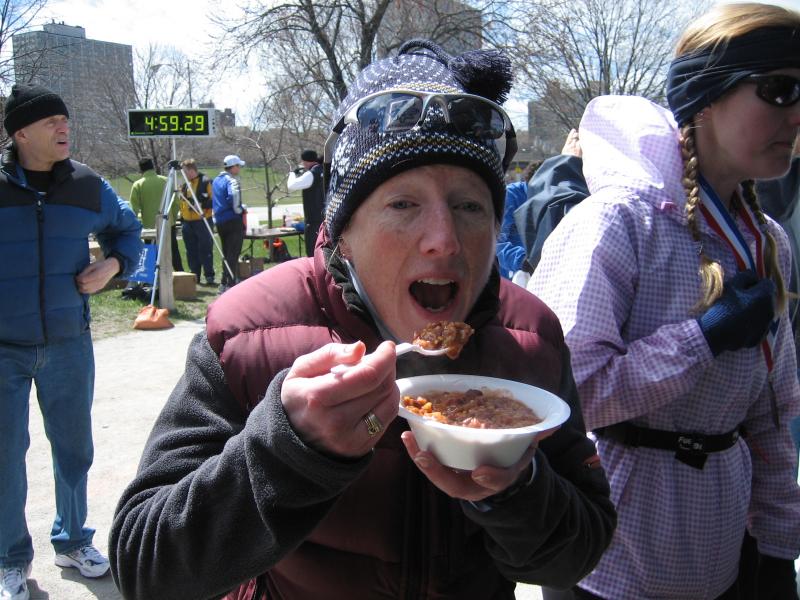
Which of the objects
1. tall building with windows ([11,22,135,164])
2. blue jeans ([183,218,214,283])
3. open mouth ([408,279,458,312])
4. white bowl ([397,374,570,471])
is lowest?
blue jeans ([183,218,214,283])

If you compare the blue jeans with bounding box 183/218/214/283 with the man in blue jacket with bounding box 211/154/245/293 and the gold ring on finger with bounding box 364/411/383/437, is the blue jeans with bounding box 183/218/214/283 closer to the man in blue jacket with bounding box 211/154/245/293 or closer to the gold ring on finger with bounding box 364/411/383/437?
the man in blue jacket with bounding box 211/154/245/293

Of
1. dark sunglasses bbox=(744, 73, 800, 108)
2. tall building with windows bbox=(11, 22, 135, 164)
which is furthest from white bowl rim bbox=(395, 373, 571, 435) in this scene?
tall building with windows bbox=(11, 22, 135, 164)

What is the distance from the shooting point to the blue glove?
191 centimetres

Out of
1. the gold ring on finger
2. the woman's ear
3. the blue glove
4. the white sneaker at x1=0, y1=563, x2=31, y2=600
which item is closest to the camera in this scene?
the gold ring on finger

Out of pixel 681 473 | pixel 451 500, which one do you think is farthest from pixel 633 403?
pixel 451 500

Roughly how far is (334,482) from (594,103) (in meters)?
1.90

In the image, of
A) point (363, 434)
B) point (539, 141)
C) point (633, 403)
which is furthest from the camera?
point (539, 141)

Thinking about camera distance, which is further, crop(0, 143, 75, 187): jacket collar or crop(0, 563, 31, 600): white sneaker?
crop(0, 143, 75, 187): jacket collar

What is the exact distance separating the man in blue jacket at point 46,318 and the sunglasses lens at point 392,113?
3.00 meters

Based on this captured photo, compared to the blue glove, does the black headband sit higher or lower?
higher

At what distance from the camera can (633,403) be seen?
6.45 feet

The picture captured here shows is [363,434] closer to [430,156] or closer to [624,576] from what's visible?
[430,156]

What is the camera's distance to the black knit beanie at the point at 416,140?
4.60 feet

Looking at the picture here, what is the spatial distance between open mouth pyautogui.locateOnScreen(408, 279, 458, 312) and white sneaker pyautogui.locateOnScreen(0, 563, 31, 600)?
339cm
